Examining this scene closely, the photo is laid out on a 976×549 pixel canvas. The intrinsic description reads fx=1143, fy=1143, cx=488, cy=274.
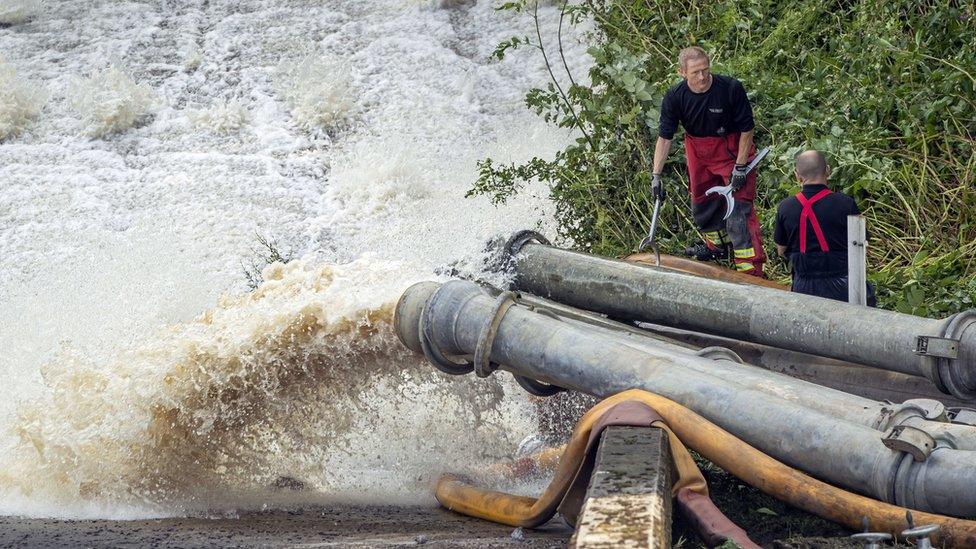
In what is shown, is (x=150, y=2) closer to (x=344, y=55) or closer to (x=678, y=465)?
(x=344, y=55)

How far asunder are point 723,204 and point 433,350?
8.24ft

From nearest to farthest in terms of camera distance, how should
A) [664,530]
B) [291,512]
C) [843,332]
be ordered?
1. [664,530]
2. [843,332]
3. [291,512]

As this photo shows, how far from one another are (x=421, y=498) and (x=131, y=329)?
6.02 metres

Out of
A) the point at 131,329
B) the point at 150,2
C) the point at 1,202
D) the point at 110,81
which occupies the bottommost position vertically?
the point at 131,329

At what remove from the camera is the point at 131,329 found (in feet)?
36.4

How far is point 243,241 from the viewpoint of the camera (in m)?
12.2

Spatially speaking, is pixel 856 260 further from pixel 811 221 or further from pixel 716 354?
pixel 716 354

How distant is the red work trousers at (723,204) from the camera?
7113mm

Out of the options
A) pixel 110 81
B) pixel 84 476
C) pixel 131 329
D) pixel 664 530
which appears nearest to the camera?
pixel 664 530

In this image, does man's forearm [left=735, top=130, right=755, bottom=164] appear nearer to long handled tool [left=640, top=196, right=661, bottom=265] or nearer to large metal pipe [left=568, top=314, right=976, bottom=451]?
long handled tool [left=640, top=196, right=661, bottom=265]

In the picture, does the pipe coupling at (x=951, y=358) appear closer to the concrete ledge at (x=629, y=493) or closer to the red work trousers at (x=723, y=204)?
the concrete ledge at (x=629, y=493)

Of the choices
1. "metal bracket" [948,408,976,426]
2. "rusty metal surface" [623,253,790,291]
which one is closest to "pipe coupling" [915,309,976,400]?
"metal bracket" [948,408,976,426]

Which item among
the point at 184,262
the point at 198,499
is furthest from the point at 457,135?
the point at 198,499

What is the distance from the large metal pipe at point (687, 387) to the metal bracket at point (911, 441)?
31 millimetres
